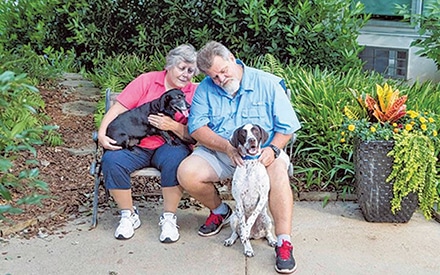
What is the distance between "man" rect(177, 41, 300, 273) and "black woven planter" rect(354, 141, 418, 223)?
0.64m

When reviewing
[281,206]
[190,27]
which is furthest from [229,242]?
[190,27]

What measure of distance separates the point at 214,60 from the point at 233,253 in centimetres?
118

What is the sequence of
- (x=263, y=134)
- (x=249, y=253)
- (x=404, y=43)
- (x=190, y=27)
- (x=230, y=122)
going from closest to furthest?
(x=263, y=134), (x=249, y=253), (x=230, y=122), (x=190, y=27), (x=404, y=43)

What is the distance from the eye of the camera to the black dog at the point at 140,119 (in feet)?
14.1

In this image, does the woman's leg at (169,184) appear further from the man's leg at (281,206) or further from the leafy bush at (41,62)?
the leafy bush at (41,62)

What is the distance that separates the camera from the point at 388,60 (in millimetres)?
8086

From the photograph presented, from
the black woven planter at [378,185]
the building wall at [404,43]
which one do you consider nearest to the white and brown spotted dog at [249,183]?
the black woven planter at [378,185]

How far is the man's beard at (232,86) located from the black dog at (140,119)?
33cm

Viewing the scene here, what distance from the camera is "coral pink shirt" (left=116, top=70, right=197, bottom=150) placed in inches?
176

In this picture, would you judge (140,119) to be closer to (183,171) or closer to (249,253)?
(183,171)

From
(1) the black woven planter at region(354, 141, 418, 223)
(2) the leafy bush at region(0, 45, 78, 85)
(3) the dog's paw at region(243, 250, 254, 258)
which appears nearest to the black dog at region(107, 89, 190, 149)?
(3) the dog's paw at region(243, 250, 254, 258)

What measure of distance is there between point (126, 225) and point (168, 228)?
28 centimetres

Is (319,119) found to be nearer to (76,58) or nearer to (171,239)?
(171,239)

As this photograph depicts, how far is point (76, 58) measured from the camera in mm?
8312
